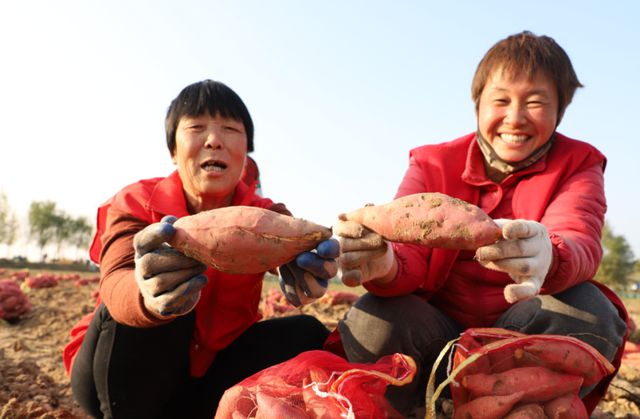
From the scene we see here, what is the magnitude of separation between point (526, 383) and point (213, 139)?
1.38 meters

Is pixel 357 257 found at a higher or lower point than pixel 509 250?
lower

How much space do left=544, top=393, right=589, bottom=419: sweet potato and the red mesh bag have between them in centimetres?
41

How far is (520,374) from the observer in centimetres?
150

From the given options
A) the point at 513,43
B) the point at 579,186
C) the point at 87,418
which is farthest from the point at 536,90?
the point at 87,418

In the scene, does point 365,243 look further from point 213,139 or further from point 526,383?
point 213,139

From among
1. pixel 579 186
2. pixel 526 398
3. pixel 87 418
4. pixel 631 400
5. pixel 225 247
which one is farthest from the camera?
pixel 631 400

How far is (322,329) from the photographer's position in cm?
246

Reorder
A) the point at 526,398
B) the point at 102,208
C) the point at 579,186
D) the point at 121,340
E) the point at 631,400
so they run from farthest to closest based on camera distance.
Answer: the point at 631,400 → the point at 102,208 → the point at 579,186 → the point at 121,340 → the point at 526,398

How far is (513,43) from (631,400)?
5.97 feet

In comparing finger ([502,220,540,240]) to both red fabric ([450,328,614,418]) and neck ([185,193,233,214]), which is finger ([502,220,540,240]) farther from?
neck ([185,193,233,214])

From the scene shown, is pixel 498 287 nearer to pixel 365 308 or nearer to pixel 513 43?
pixel 365 308

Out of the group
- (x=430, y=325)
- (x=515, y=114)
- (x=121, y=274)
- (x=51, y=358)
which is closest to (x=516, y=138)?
(x=515, y=114)

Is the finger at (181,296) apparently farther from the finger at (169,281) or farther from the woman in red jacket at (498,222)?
the woman in red jacket at (498,222)

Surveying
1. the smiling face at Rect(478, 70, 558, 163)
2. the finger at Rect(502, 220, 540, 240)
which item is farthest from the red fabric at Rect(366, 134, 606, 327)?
the finger at Rect(502, 220, 540, 240)
